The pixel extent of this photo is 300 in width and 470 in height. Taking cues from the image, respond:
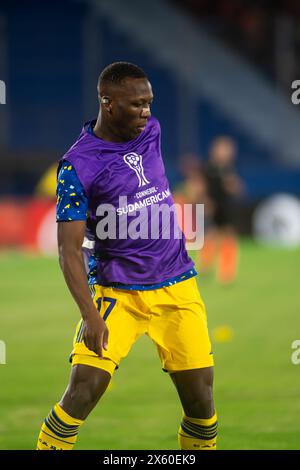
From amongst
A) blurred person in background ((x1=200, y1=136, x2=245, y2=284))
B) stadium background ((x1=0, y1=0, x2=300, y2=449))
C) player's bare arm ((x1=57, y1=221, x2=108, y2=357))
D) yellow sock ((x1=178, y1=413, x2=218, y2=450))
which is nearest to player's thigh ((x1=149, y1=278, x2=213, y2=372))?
yellow sock ((x1=178, y1=413, x2=218, y2=450))

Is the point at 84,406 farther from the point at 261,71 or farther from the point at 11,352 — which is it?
the point at 261,71

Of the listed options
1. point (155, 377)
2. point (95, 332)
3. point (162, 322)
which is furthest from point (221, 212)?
point (95, 332)

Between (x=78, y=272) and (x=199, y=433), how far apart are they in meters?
1.14

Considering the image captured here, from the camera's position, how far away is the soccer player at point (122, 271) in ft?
16.1

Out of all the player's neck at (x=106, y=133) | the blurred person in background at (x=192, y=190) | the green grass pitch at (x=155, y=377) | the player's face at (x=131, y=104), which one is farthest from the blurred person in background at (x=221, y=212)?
the player's face at (x=131, y=104)

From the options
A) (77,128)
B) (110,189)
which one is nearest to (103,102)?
(110,189)

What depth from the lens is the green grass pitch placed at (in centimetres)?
664

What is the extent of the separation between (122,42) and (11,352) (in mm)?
14933

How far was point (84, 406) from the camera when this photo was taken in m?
4.91

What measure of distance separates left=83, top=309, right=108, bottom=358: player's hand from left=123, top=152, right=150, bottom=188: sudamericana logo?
76 centimetres

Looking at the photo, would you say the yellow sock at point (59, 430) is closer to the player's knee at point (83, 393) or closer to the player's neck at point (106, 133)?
the player's knee at point (83, 393)

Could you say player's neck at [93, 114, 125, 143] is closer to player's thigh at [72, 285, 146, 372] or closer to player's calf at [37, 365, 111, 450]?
player's thigh at [72, 285, 146, 372]

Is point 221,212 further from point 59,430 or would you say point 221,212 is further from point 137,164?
point 59,430

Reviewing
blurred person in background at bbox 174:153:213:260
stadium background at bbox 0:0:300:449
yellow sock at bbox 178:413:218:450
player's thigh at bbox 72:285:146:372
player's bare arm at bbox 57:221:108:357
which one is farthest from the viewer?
blurred person in background at bbox 174:153:213:260
